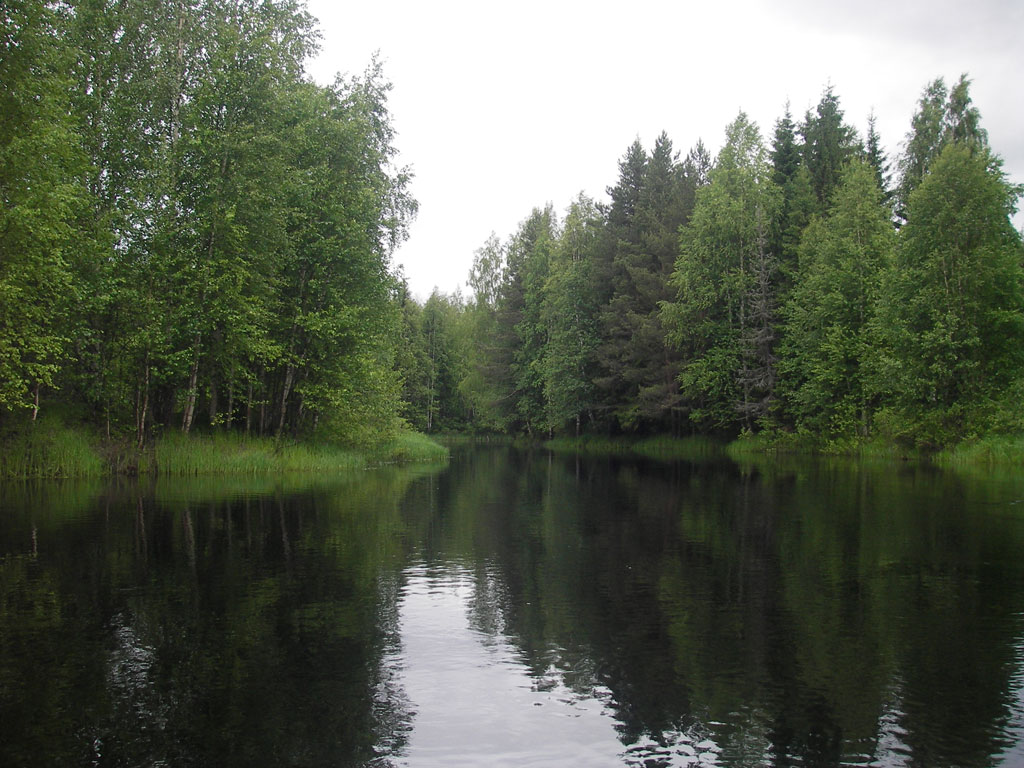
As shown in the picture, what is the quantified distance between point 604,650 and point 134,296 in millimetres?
19876

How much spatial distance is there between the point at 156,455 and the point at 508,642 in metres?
19.7

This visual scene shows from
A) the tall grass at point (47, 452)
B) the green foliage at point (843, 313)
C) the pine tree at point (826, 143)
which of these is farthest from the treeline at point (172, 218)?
the pine tree at point (826, 143)

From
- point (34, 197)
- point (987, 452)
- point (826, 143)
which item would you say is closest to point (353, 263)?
point (34, 197)

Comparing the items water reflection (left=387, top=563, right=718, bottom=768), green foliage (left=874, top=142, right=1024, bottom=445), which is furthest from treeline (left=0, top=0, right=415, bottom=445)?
green foliage (left=874, top=142, right=1024, bottom=445)

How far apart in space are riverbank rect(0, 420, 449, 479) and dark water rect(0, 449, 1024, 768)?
320 inches

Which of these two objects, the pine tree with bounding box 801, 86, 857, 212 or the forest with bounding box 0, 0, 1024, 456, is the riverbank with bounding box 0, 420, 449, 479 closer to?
the forest with bounding box 0, 0, 1024, 456

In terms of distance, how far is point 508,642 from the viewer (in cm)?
676

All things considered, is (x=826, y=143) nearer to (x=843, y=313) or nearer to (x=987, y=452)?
(x=843, y=313)

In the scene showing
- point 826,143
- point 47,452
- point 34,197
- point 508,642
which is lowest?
point 508,642

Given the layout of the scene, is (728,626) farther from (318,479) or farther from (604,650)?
(318,479)

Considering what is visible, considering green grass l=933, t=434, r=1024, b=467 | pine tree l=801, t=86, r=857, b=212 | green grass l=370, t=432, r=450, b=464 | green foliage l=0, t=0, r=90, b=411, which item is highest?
pine tree l=801, t=86, r=857, b=212

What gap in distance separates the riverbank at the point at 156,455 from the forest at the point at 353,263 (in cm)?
76

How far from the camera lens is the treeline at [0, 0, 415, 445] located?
18.7 meters

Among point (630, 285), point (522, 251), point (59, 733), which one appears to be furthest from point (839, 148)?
point (59, 733)
